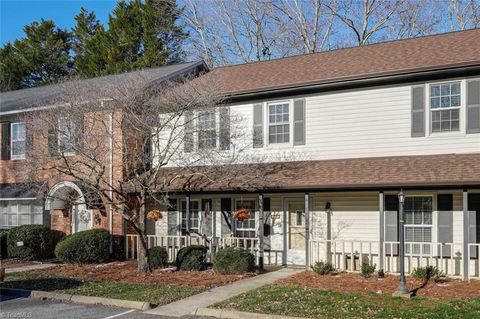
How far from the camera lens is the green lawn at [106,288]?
12211 mm

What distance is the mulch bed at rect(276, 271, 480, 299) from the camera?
39.1ft

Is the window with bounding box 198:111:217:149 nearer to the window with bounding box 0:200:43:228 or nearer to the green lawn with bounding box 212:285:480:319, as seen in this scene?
the green lawn with bounding box 212:285:480:319

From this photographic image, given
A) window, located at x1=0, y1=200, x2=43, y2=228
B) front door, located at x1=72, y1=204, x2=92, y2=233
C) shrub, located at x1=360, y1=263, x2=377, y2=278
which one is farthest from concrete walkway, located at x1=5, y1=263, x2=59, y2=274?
shrub, located at x1=360, y1=263, x2=377, y2=278

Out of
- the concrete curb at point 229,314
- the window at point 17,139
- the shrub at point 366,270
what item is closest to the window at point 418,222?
the shrub at point 366,270

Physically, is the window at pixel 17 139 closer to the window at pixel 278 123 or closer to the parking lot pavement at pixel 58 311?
the window at pixel 278 123

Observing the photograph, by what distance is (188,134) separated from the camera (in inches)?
639

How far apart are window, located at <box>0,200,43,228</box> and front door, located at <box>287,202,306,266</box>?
10.5 meters

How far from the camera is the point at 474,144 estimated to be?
14.8 m

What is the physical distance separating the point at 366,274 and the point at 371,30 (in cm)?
2286

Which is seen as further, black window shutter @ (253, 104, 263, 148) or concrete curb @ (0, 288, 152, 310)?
black window shutter @ (253, 104, 263, 148)

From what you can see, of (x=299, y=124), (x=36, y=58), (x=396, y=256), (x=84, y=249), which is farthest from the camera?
(x=36, y=58)

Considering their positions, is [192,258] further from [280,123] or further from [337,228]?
[280,123]

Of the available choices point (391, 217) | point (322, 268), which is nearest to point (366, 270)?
point (322, 268)

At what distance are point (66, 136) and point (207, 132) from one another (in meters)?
4.22
